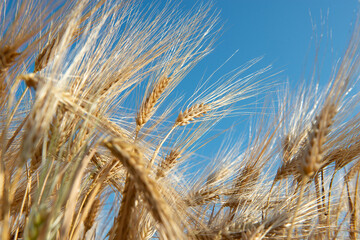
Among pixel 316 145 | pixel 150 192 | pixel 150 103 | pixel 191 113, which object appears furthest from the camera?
pixel 191 113

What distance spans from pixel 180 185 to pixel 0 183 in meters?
0.73

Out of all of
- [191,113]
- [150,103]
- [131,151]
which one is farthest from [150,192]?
[191,113]

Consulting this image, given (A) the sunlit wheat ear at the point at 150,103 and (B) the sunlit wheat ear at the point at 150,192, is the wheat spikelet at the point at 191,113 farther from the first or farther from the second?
(B) the sunlit wheat ear at the point at 150,192

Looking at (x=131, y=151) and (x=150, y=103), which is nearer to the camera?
(x=131, y=151)

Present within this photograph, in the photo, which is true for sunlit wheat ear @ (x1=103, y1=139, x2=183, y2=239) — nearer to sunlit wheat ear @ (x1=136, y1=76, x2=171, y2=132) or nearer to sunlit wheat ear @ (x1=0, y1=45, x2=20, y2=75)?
sunlit wheat ear @ (x1=0, y1=45, x2=20, y2=75)

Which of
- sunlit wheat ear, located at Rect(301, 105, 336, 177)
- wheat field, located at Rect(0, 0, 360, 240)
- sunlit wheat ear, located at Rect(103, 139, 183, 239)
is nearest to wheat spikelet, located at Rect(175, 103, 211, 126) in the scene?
wheat field, located at Rect(0, 0, 360, 240)

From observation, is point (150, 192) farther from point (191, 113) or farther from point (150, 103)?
point (191, 113)

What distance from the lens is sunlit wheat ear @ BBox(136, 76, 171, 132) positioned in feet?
4.93

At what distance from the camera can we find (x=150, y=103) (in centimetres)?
157

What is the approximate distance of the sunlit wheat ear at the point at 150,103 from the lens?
1.50 metres

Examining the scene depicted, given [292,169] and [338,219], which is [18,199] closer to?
[292,169]

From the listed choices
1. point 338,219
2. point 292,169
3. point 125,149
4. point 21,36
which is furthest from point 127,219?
point 338,219

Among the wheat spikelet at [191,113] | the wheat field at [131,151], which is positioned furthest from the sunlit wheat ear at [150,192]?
the wheat spikelet at [191,113]

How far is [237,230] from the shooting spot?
1.18m
